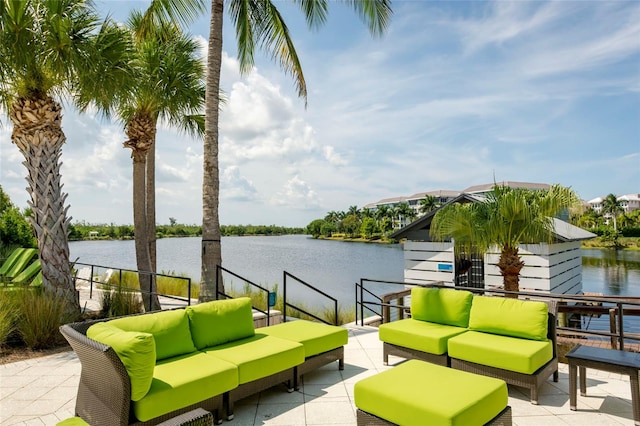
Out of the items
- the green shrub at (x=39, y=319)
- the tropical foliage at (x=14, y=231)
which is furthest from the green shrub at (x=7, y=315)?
the tropical foliage at (x=14, y=231)

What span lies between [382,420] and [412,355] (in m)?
1.70

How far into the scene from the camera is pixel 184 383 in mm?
2592

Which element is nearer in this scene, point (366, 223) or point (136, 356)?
point (136, 356)

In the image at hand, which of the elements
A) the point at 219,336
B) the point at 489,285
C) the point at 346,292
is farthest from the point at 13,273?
the point at 489,285

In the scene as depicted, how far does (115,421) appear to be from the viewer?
2.33 metres

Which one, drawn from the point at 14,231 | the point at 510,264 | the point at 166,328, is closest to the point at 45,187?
the point at 166,328

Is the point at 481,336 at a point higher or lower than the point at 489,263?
lower

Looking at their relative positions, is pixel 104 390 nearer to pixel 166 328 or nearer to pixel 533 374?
pixel 166 328

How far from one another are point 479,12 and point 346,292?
9.14 meters

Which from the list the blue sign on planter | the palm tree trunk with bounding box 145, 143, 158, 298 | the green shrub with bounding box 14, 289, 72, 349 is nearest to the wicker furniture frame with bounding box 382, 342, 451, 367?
the green shrub with bounding box 14, 289, 72, 349

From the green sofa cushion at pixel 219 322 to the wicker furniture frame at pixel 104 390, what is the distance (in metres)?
0.70

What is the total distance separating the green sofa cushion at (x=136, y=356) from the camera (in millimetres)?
2340

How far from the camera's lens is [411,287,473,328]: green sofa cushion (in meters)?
4.17

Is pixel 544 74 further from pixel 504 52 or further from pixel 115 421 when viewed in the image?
pixel 115 421
